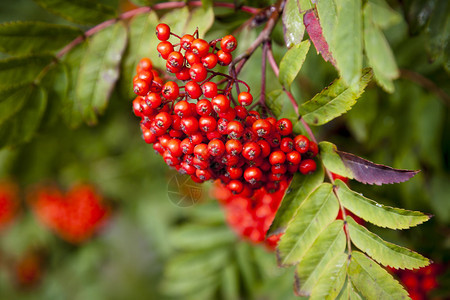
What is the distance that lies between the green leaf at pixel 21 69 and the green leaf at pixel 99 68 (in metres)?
0.15

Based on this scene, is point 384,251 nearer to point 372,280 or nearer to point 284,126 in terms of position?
point 372,280

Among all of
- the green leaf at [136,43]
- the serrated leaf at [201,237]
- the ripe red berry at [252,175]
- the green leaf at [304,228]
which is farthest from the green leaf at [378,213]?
the serrated leaf at [201,237]

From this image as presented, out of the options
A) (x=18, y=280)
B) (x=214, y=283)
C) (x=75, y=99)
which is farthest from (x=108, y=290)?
(x=75, y=99)

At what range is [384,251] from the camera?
3.61 ft

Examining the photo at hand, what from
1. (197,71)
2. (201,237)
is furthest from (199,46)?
(201,237)

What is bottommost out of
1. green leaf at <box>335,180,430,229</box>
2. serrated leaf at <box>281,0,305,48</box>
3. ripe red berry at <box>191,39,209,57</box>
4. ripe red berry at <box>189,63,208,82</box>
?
green leaf at <box>335,180,430,229</box>

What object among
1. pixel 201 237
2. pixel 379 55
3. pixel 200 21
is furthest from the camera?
pixel 201 237

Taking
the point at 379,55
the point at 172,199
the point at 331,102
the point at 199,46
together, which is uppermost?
the point at 379,55

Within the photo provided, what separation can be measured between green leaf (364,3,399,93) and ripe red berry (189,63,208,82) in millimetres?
437

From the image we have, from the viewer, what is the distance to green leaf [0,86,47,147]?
4.85ft

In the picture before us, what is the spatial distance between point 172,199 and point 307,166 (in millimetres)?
499

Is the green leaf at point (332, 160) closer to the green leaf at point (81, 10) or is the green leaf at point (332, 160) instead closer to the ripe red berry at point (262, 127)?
the ripe red berry at point (262, 127)

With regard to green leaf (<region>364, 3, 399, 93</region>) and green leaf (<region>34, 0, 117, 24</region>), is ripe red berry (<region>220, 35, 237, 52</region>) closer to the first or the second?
green leaf (<region>364, 3, 399, 93</region>)

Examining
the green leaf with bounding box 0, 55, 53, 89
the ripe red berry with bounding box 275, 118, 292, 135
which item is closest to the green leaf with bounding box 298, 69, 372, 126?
the ripe red berry with bounding box 275, 118, 292, 135
